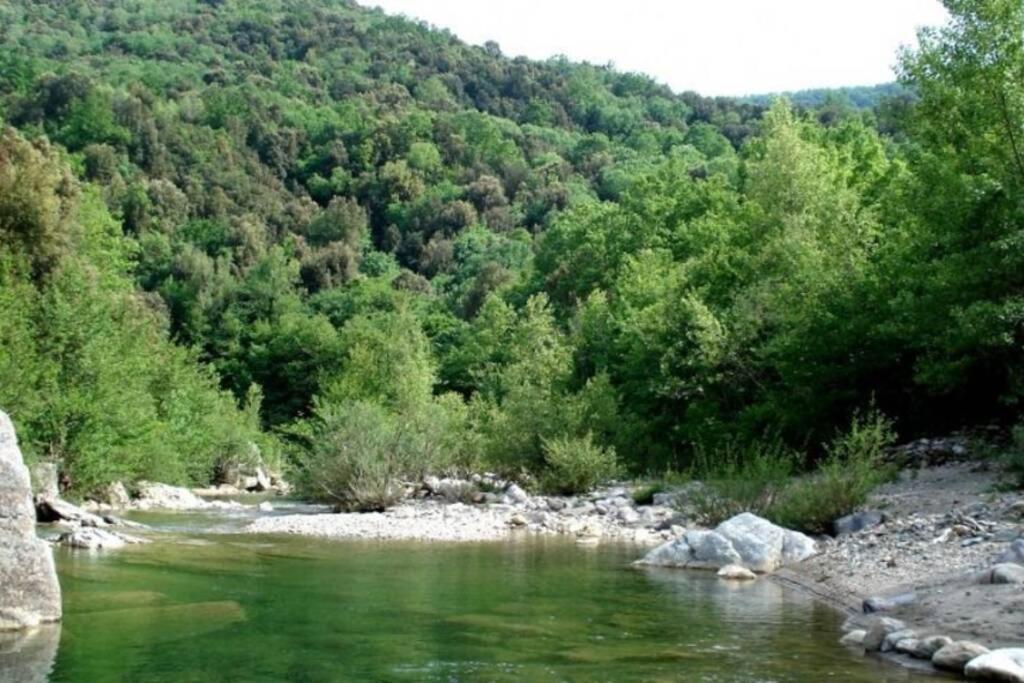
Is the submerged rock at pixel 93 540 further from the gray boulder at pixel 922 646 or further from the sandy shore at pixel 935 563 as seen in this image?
the gray boulder at pixel 922 646

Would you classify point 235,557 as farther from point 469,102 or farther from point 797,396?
point 469,102

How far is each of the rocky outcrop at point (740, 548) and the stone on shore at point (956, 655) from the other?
23.7 feet

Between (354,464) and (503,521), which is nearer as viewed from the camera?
(503,521)

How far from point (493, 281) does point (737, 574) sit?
7652cm

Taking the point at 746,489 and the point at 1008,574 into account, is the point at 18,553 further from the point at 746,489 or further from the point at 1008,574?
the point at 746,489

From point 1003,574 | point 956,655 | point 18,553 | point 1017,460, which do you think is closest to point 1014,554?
point 1003,574

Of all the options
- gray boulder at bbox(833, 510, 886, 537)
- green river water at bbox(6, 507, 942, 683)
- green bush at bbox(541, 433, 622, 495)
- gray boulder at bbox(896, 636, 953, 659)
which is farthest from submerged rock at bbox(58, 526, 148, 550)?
gray boulder at bbox(896, 636, 953, 659)

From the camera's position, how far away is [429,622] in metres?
13.9

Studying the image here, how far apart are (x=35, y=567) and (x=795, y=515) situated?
13.1 meters

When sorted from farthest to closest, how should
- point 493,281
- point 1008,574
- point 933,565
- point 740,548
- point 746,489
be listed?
point 493,281, point 746,489, point 740,548, point 933,565, point 1008,574

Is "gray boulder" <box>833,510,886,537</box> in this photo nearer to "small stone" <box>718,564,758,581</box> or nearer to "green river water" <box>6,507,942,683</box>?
"small stone" <box>718,564,758,581</box>

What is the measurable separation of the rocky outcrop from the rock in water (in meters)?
10.1

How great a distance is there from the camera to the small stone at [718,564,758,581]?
17.9 metres

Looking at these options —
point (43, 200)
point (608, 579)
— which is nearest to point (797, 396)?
point (608, 579)
